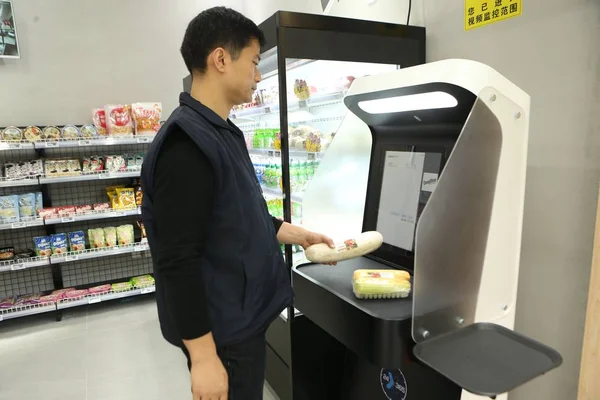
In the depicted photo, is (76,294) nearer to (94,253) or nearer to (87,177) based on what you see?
(94,253)

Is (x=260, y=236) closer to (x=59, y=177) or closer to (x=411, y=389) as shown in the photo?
(x=411, y=389)

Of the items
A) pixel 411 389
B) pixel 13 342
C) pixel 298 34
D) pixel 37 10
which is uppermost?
pixel 37 10

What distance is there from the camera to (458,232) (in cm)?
131

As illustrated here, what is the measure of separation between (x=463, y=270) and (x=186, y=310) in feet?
2.83

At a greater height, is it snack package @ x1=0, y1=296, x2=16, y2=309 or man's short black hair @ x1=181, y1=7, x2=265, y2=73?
man's short black hair @ x1=181, y1=7, x2=265, y2=73

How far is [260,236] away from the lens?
134 cm

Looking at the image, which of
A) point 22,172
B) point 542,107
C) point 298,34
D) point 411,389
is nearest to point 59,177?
point 22,172

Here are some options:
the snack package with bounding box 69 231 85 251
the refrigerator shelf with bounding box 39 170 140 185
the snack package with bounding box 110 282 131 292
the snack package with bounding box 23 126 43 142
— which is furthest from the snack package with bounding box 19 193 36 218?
the snack package with bounding box 110 282 131 292

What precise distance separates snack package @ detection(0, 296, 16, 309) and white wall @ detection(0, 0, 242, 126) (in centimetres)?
171

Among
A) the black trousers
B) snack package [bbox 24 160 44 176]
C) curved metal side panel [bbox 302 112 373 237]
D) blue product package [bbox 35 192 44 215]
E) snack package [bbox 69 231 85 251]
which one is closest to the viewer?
the black trousers

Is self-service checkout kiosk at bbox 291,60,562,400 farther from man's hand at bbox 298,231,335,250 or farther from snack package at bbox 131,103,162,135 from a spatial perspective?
snack package at bbox 131,103,162,135

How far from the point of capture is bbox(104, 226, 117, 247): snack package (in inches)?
170

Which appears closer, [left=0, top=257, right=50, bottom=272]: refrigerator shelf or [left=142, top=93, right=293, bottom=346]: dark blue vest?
[left=142, top=93, right=293, bottom=346]: dark blue vest

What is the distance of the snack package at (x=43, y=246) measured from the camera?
4.02 meters
